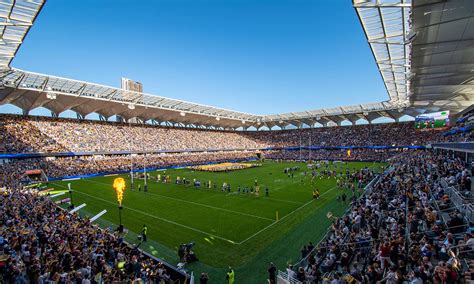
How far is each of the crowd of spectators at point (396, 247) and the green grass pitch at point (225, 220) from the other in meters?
2.41

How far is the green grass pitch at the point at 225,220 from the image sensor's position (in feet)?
42.7

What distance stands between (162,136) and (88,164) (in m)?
22.6

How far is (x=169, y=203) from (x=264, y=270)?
46.7ft

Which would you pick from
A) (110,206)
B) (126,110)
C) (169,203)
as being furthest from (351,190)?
(126,110)

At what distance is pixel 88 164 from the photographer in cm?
4538

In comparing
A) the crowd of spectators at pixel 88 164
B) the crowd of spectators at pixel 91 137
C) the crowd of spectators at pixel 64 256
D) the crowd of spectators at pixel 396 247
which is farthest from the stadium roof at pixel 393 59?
the crowd of spectators at pixel 64 256

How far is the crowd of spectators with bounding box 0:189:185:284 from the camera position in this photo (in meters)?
8.45

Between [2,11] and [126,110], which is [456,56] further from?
[126,110]

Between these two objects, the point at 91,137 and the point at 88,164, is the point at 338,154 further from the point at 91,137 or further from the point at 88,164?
the point at 91,137

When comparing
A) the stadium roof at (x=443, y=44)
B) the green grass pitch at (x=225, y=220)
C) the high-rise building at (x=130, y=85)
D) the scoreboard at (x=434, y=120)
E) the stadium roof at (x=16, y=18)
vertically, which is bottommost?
the green grass pitch at (x=225, y=220)

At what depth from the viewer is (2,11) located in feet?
51.5

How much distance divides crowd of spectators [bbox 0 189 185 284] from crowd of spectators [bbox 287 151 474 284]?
6070 mm

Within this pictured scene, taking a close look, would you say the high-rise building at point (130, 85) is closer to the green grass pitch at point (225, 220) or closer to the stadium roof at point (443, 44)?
the green grass pitch at point (225, 220)

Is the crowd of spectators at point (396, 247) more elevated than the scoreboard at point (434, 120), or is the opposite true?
the scoreboard at point (434, 120)
